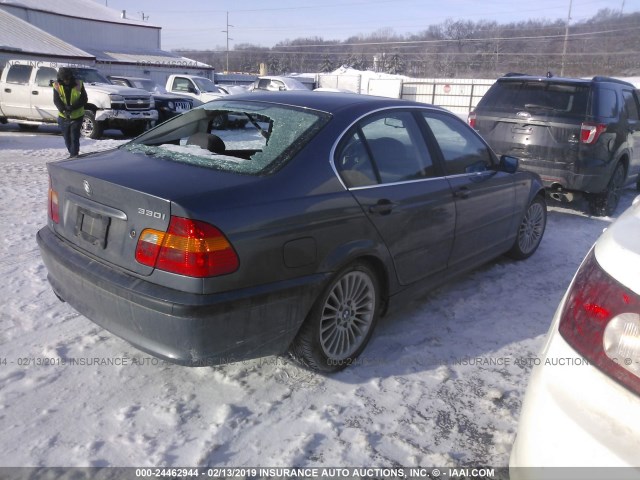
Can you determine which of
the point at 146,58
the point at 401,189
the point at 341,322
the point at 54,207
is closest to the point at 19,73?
the point at 54,207

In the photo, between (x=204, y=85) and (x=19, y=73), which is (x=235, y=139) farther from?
(x=204, y=85)

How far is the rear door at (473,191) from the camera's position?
12.9ft

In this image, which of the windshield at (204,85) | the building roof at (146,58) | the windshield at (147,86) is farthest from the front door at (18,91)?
the building roof at (146,58)

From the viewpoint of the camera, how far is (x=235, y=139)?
414 centimetres

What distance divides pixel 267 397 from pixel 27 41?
31484 millimetres

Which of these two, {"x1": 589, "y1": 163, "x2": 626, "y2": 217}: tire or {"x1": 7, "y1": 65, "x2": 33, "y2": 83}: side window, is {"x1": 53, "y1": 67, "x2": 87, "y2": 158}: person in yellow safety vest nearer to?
{"x1": 7, "y1": 65, "x2": 33, "y2": 83}: side window

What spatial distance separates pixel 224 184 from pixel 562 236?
500cm

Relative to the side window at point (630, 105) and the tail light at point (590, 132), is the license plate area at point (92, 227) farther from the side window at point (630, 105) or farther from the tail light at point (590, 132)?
the side window at point (630, 105)

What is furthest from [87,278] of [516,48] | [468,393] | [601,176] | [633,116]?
[516,48]

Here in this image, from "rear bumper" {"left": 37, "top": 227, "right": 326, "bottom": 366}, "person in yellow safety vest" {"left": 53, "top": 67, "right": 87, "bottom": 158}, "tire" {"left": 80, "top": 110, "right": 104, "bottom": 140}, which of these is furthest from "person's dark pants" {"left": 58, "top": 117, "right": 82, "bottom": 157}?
"rear bumper" {"left": 37, "top": 227, "right": 326, "bottom": 366}

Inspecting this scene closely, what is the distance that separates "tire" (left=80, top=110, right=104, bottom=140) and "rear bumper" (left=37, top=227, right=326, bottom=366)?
11627mm

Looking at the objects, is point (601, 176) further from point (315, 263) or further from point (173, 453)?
point (173, 453)

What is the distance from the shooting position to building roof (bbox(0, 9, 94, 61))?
2623 centimetres

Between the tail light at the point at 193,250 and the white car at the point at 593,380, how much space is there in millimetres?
1383
